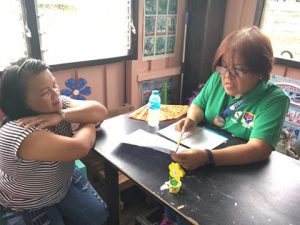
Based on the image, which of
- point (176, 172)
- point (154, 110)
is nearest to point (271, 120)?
point (176, 172)

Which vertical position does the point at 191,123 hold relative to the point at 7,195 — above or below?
above

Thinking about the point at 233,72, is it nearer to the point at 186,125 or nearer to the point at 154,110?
the point at 186,125

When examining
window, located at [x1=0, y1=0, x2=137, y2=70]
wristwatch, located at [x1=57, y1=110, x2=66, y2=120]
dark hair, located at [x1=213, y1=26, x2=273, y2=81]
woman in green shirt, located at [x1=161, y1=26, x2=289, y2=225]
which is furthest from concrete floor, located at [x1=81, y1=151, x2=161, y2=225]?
dark hair, located at [x1=213, y1=26, x2=273, y2=81]

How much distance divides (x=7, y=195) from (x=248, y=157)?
1031 millimetres

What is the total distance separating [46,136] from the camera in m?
1.06

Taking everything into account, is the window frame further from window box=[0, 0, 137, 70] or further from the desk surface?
the desk surface

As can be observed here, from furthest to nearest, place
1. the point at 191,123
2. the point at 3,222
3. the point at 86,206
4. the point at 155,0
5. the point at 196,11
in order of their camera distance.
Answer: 1. the point at 196,11
2. the point at 155,0
3. the point at 191,123
4. the point at 86,206
5. the point at 3,222

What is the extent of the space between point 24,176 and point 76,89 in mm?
1070

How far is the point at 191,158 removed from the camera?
3.64 feet

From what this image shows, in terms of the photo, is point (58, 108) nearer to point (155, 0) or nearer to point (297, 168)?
point (297, 168)

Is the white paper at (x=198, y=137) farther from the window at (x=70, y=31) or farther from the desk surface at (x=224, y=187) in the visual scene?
the window at (x=70, y=31)

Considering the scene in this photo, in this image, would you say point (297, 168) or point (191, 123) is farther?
point (191, 123)

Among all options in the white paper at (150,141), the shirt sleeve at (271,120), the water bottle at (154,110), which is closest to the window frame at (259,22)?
the shirt sleeve at (271,120)

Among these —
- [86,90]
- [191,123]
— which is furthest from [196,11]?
[191,123]
